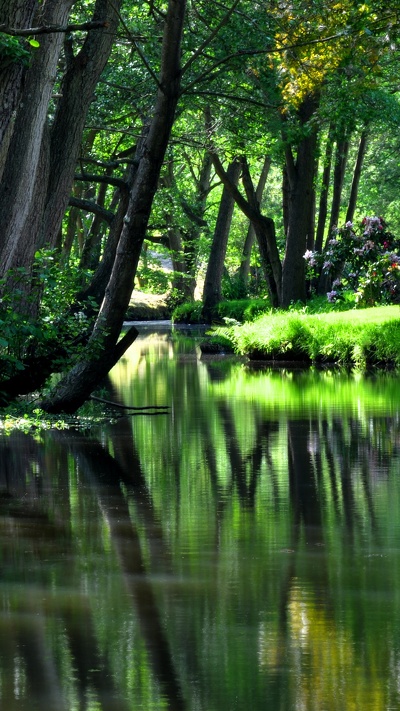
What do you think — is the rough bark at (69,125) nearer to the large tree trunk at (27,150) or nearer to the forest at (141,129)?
the forest at (141,129)

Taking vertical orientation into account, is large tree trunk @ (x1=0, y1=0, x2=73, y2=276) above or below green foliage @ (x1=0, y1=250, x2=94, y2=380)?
above

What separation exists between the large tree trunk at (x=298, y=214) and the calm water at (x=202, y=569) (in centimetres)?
1871

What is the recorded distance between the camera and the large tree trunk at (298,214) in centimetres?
3044

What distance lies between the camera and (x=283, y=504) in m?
8.14

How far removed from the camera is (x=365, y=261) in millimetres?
29297

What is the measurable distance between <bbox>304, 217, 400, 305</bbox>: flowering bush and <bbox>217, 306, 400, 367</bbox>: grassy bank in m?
1.84

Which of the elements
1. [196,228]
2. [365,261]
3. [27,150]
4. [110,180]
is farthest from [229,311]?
[27,150]

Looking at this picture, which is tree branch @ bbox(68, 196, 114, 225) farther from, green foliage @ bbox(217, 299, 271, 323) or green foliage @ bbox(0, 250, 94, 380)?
green foliage @ bbox(0, 250, 94, 380)

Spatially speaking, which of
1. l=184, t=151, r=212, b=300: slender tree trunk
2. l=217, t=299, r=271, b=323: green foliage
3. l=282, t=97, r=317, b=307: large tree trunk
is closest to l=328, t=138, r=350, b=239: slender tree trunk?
l=217, t=299, r=271, b=323: green foliage

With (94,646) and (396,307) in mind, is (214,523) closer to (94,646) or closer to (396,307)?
(94,646)

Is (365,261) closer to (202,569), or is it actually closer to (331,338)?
(331,338)

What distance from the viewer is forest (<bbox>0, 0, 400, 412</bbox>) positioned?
12.6 metres

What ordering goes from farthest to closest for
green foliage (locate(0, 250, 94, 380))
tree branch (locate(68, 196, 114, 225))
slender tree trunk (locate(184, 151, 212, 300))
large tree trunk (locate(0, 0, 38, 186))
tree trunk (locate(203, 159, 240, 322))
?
1. slender tree trunk (locate(184, 151, 212, 300))
2. tree trunk (locate(203, 159, 240, 322))
3. tree branch (locate(68, 196, 114, 225))
4. green foliage (locate(0, 250, 94, 380))
5. large tree trunk (locate(0, 0, 38, 186))

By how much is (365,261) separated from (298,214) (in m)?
2.59
